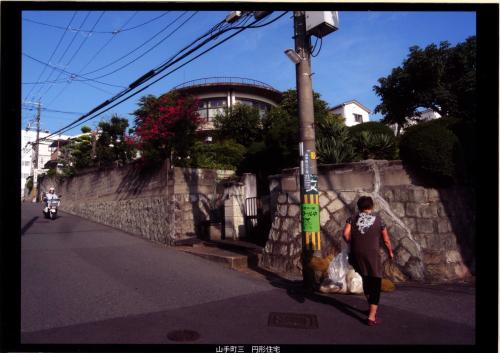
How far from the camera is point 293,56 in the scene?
6.45 meters

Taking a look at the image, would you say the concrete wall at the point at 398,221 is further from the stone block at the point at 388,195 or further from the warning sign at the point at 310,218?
the warning sign at the point at 310,218

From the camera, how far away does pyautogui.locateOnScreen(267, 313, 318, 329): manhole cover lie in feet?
14.4

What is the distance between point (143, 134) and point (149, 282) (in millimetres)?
6444

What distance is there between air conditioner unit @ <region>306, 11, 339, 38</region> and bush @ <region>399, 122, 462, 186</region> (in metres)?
2.86

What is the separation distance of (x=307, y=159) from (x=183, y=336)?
359 centimetres

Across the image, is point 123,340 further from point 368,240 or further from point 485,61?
point 485,61

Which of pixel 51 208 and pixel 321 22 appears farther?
pixel 51 208

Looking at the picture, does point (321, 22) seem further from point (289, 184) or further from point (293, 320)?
point (293, 320)

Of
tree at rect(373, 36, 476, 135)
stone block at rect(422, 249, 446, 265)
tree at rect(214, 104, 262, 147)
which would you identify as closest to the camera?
stone block at rect(422, 249, 446, 265)

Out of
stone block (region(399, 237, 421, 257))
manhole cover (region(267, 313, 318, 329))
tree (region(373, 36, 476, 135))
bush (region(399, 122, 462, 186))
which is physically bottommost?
manhole cover (region(267, 313, 318, 329))

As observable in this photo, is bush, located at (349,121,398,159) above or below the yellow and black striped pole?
above

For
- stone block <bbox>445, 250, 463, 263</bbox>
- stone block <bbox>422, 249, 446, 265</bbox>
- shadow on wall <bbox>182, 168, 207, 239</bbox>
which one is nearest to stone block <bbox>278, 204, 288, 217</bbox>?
stone block <bbox>422, 249, 446, 265</bbox>

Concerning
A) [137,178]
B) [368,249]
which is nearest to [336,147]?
[368,249]

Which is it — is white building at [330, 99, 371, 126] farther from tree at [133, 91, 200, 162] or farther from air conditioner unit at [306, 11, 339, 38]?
air conditioner unit at [306, 11, 339, 38]
